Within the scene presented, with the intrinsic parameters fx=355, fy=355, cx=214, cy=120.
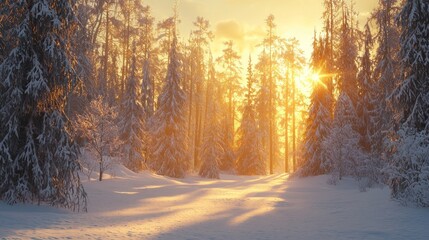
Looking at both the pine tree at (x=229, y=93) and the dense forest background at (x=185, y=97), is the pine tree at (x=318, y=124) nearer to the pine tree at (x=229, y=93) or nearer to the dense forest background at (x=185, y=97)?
the dense forest background at (x=185, y=97)

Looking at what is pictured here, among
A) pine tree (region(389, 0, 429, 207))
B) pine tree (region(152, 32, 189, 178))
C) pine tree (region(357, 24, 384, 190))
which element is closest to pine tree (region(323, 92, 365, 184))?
pine tree (region(357, 24, 384, 190))

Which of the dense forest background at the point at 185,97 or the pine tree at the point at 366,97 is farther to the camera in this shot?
the pine tree at the point at 366,97

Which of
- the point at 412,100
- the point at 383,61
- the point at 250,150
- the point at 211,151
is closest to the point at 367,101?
the point at 383,61

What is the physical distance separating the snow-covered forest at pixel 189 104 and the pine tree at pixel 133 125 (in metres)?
0.13

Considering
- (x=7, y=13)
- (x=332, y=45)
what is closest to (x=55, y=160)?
(x=7, y=13)

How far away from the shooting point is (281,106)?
148 ft

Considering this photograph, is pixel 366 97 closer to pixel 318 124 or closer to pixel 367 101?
pixel 367 101

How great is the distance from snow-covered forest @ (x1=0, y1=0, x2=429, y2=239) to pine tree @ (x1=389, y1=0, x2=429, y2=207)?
55mm

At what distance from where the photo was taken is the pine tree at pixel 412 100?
12375mm

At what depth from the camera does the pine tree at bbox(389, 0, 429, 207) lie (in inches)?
487

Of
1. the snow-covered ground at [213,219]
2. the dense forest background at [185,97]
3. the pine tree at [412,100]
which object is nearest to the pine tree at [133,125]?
the dense forest background at [185,97]

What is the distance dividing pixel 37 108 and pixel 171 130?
21046mm

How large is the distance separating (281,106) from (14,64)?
37058mm

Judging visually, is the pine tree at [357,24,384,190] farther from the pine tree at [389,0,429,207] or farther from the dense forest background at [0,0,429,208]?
the pine tree at [389,0,429,207]
